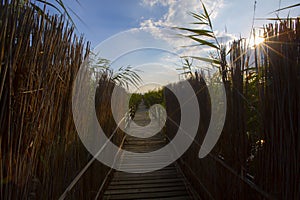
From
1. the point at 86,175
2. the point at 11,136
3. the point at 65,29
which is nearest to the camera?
the point at 11,136

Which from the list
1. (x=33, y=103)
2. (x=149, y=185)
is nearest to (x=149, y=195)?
(x=149, y=185)

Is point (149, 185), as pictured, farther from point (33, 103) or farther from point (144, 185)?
point (33, 103)

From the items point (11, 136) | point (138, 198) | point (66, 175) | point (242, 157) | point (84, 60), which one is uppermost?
point (84, 60)

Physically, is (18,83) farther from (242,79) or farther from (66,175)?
(242,79)

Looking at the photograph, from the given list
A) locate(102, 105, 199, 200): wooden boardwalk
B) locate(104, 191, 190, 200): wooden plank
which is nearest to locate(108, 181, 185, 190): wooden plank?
locate(102, 105, 199, 200): wooden boardwalk

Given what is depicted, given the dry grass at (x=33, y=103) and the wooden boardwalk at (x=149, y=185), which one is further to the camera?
the wooden boardwalk at (x=149, y=185)

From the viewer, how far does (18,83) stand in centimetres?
80

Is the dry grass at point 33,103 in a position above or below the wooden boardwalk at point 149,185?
above

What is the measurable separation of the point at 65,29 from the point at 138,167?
3.03 meters

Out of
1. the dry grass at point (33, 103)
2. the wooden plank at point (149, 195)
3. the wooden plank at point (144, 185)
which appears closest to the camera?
the dry grass at point (33, 103)

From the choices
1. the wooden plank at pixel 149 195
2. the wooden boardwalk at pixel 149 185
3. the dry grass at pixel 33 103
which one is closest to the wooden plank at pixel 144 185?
the wooden boardwalk at pixel 149 185

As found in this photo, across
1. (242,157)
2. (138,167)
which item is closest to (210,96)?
(242,157)

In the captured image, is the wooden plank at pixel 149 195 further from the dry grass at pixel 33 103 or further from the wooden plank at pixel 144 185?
the dry grass at pixel 33 103

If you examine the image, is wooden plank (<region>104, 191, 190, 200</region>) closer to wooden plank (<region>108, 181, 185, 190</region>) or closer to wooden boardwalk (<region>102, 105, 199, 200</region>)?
wooden boardwalk (<region>102, 105, 199, 200</region>)
